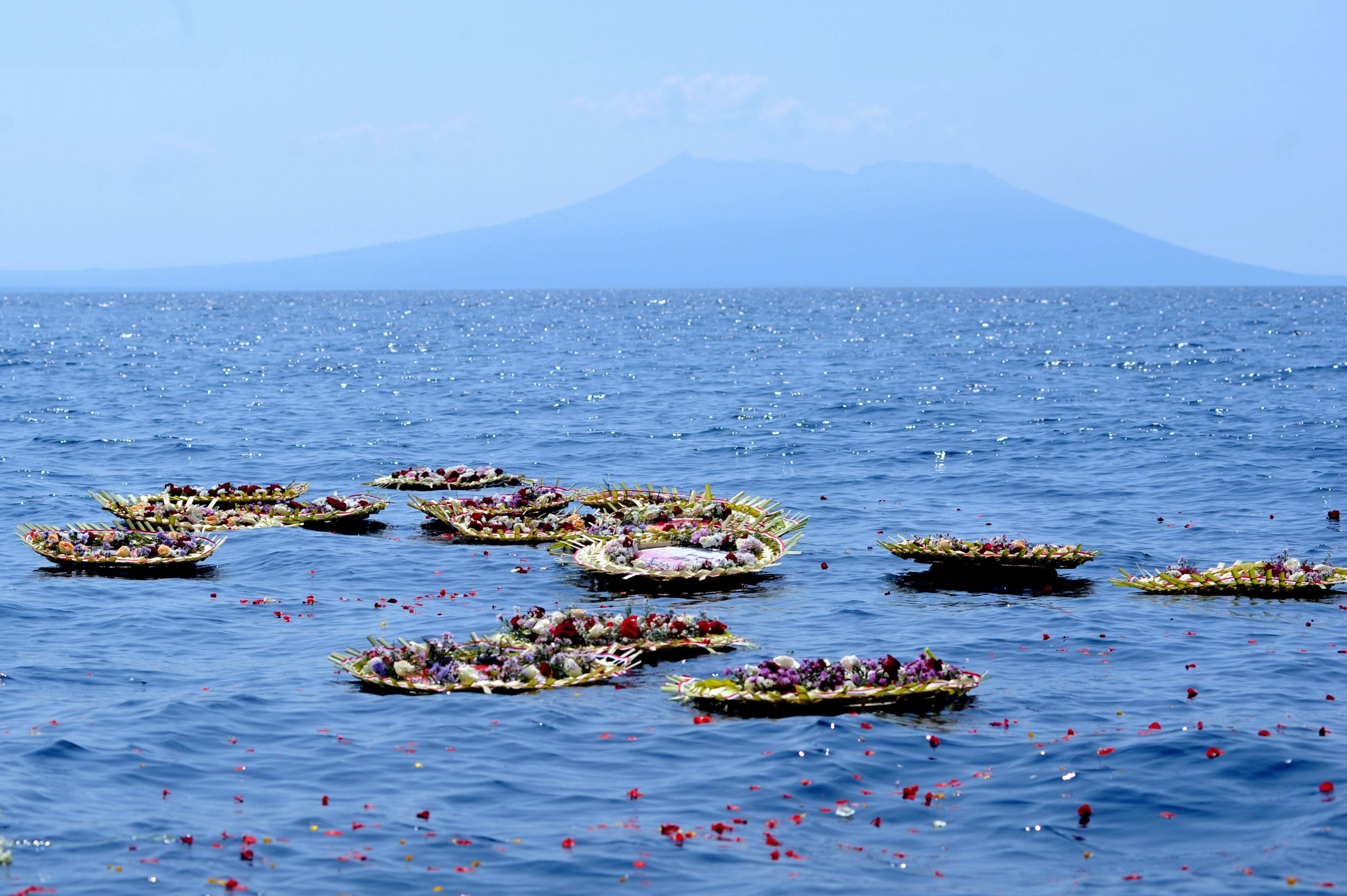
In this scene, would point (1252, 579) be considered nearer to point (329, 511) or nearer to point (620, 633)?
point (620, 633)

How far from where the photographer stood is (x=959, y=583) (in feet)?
90.6

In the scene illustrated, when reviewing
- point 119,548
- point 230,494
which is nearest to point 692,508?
point 230,494

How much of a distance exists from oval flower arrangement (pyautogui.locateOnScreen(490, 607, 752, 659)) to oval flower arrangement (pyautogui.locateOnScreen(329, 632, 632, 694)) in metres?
0.35

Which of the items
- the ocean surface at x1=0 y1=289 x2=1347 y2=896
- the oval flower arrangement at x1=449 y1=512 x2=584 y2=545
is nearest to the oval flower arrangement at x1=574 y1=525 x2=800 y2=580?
the ocean surface at x1=0 y1=289 x2=1347 y2=896

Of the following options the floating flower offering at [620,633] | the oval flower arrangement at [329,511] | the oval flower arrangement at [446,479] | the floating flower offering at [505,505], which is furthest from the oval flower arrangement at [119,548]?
the oval flower arrangement at [446,479]

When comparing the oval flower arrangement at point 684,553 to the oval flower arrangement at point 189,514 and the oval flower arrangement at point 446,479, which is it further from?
the oval flower arrangement at point 446,479

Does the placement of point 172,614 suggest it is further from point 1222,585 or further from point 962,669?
point 1222,585

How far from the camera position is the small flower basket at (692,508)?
1198 inches

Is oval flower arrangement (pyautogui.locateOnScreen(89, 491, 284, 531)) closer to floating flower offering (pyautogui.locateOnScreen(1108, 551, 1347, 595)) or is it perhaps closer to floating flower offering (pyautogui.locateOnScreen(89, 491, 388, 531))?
floating flower offering (pyautogui.locateOnScreen(89, 491, 388, 531))

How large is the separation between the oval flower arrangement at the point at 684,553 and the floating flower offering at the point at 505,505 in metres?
4.62

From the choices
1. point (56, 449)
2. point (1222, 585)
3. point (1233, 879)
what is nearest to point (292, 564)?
point (1222, 585)

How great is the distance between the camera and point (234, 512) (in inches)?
1320

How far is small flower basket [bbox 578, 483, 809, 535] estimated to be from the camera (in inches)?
1198

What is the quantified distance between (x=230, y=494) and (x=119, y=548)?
5.86 meters
